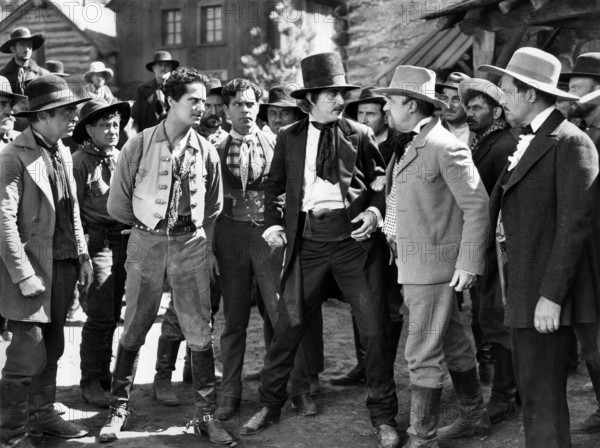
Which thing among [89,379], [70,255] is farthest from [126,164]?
[89,379]

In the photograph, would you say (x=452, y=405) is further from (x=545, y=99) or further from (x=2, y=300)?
(x=2, y=300)

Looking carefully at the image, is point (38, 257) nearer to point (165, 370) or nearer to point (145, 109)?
point (165, 370)

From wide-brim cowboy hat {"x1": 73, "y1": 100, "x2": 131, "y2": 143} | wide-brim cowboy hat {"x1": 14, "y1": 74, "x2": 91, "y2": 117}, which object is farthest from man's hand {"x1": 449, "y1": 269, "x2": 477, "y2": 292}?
wide-brim cowboy hat {"x1": 73, "y1": 100, "x2": 131, "y2": 143}

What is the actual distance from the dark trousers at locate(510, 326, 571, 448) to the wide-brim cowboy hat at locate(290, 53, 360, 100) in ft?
7.20

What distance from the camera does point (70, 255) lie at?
17.8ft

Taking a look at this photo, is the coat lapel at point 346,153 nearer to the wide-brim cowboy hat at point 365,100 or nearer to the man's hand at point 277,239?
the man's hand at point 277,239

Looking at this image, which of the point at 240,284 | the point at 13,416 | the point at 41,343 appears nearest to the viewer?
the point at 13,416

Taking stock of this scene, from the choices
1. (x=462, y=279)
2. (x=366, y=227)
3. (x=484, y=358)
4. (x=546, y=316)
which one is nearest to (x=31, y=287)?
(x=366, y=227)

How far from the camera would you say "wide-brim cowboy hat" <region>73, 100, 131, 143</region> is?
6062mm

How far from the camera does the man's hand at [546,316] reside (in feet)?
13.0

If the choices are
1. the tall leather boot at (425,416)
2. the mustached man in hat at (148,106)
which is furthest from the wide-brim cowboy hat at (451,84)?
the mustached man in hat at (148,106)

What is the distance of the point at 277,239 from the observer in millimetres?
5473

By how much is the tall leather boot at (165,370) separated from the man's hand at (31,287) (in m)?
1.44

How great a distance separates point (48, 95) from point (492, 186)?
3100mm
